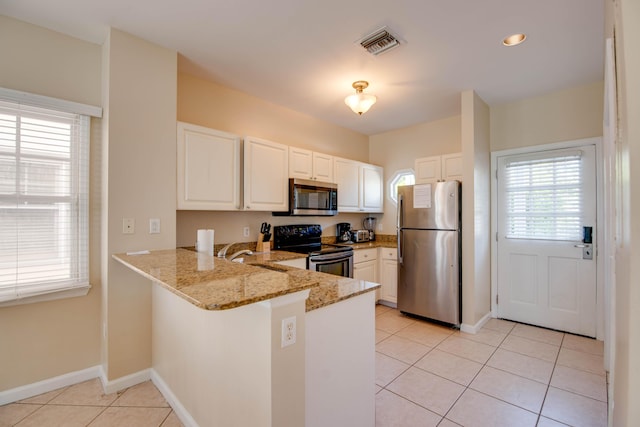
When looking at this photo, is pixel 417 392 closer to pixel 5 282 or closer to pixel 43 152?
pixel 5 282

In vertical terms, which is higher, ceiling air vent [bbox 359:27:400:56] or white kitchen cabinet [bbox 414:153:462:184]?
ceiling air vent [bbox 359:27:400:56]

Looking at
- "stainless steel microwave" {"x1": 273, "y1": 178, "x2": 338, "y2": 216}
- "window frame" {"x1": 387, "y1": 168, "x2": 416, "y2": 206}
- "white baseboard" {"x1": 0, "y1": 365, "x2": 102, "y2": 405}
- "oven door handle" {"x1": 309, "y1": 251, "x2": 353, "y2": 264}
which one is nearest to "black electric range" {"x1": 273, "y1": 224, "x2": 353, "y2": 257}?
"oven door handle" {"x1": 309, "y1": 251, "x2": 353, "y2": 264}

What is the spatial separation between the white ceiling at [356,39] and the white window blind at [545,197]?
81 centimetres

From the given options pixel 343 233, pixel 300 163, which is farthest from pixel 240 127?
pixel 343 233

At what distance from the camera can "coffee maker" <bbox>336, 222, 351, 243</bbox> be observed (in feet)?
14.4

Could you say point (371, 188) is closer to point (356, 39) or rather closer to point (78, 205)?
point (356, 39)

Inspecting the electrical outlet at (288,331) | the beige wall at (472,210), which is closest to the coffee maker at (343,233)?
the beige wall at (472,210)

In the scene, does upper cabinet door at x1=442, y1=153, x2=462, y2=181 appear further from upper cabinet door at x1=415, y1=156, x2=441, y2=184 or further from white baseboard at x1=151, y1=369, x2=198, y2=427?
white baseboard at x1=151, y1=369, x2=198, y2=427

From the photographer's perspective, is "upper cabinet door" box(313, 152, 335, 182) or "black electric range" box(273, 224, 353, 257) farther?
"upper cabinet door" box(313, 152, 335, 182)

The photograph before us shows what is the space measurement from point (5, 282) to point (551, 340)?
15.3 ft

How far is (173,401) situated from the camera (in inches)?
75.0

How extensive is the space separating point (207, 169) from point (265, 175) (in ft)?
2.14

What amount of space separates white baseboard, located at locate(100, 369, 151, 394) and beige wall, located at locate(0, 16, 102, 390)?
0.29 metres

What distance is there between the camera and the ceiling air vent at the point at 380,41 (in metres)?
2.13
